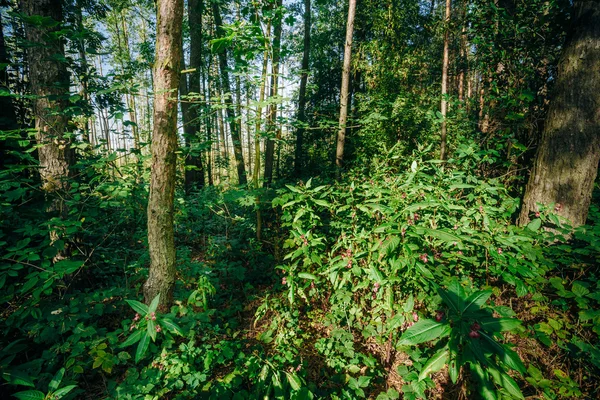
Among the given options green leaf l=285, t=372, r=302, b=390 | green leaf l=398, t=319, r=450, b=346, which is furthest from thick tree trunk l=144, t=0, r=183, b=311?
green leaf l=398, t=319, r=450, b=346

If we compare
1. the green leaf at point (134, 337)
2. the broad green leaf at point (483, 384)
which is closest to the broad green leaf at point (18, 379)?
the green leaf at point (134, 337)

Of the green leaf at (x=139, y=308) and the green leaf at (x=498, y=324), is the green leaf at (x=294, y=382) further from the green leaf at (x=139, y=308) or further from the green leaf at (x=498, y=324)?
the green leaf at (x=498, y=324)

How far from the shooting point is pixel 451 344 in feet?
3.98

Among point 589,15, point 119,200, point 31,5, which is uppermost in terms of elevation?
point 31,5

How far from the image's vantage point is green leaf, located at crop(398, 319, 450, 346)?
1.22 meters

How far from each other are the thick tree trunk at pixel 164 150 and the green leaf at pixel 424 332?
243 cm

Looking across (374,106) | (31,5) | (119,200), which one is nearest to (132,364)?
(119,200)

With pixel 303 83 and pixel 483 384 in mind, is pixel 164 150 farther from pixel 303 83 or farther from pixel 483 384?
pixel 303 83

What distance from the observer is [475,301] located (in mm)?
1263

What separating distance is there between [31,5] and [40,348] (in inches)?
163

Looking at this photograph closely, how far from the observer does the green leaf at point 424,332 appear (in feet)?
4.01

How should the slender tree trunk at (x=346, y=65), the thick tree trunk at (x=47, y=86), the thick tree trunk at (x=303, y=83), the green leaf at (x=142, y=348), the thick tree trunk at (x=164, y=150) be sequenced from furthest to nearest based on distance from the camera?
1. the thick tree trunk at (x=303, y=83)
2. the slender tree trunk at (x=346, y=65)
3. the thick tree trunk at (x=47, y=86)
4. the thick tree trunk at (x=164, y=150)
5. the green leaf at (x=142, y=348)

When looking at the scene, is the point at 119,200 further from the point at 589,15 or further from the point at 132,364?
the point at 589,15

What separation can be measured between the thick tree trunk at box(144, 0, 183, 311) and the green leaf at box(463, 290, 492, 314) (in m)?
2.68
